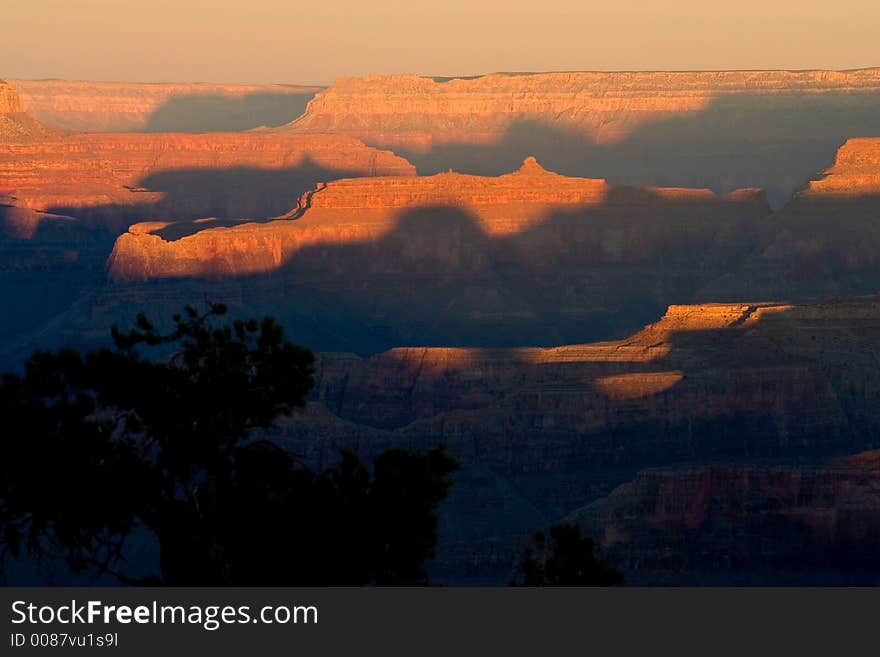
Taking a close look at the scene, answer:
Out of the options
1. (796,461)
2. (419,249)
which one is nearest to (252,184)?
(419,249)

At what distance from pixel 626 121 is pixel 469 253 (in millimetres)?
60581

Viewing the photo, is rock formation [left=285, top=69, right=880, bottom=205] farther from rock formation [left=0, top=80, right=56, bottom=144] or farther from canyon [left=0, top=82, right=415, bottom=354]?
rock formation [left=0, top=80, right=56, bottom=144]

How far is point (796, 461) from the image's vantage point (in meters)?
69.9

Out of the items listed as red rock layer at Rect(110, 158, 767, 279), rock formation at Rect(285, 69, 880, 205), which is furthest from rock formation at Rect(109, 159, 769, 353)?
rock formation at Rect(285, 69, 880, 205)

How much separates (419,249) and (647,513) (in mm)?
60291

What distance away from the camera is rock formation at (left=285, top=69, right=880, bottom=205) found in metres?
169

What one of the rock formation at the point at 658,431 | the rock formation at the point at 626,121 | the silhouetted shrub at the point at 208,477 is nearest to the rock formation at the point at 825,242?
the rock formation at the point at 658,431

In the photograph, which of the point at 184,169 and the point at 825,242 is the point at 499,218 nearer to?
the point at 825,242

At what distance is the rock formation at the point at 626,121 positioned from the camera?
169 meters

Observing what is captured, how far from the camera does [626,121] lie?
586ft

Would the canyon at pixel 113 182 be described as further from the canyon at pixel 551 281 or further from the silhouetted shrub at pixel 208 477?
the silhouetted shrub at pixel 208 477

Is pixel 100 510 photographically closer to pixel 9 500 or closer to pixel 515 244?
pixel 9 500

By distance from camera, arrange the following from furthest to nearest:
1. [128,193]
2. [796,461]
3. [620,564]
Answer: [128,193], [796,461], [620,564]

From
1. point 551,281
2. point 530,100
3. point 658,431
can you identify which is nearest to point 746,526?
point 658,431
